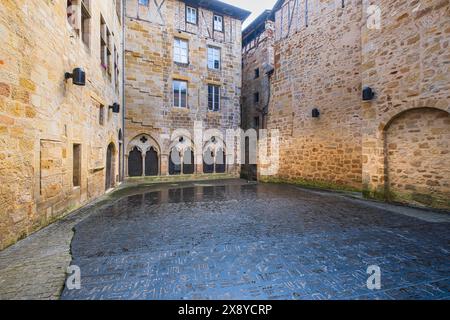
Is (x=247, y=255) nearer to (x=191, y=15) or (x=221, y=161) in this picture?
(x=221, y=161)

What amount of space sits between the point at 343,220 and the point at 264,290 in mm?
3102

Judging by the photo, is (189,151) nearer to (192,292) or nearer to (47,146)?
(47,146)

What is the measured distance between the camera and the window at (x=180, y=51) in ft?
39.0

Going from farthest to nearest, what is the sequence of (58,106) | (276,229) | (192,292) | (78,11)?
1. (78,11)
2. (58,106)
3. (276,229)
4. (192,292)

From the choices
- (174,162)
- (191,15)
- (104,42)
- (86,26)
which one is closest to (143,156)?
(174,162)

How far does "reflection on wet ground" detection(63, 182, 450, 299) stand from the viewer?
2.15 metres

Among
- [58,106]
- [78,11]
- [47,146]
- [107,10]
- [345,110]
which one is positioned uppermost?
[107,10]

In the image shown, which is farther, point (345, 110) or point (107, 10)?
point (345, 110)

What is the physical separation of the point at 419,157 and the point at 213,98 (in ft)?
31.8

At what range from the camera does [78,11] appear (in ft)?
17.5

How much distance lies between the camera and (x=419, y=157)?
5605mm

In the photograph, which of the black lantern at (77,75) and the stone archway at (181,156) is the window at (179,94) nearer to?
the stone archway at (181,156)

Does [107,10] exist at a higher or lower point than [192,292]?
higher

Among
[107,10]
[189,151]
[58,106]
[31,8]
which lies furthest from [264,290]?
[189,151]
